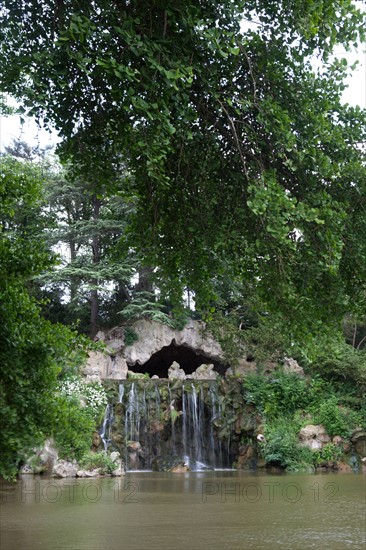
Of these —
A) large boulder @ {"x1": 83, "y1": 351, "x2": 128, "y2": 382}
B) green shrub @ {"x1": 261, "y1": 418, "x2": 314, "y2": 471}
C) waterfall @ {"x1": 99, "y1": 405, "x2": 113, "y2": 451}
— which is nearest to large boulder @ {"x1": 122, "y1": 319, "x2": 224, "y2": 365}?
large boulder @ {"x1": 83, "y1": 351, "x2": 128, "y2": 382}

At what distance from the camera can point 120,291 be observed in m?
28.0

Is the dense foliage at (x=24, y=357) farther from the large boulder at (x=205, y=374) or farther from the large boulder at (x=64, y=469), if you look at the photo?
the large boulder at (x=205, y=374)

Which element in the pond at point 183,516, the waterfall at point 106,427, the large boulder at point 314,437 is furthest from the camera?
the large boulder at point 314,437

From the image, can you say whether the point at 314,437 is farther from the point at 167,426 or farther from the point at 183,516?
the point at 183,516

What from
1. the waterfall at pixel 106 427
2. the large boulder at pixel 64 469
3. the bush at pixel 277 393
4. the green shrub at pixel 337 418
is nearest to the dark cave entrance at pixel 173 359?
the bush at pixel 277 393

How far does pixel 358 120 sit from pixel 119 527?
214 inches

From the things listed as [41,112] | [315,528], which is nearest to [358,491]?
[315,528]

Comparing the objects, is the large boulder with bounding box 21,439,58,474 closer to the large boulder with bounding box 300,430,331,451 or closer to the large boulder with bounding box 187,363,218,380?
the large boulder with bounding box 300,430,331,451

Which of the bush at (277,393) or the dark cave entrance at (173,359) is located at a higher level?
the dark cave entrance at (173,359)

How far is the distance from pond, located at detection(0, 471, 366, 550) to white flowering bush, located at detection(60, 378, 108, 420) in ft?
18.3

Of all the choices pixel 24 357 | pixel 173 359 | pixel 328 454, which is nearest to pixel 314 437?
pixel 328 454

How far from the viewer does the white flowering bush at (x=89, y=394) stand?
19.0 meters

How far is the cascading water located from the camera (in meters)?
20.5

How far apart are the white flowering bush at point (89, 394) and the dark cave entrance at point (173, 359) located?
749cm
